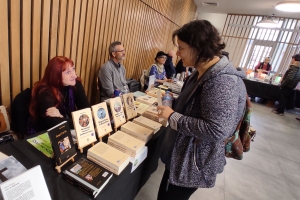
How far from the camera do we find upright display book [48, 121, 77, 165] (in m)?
0.85

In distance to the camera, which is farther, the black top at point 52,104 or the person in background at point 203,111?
the black top at point 52,104

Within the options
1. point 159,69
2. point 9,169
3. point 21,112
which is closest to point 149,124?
point 9,169

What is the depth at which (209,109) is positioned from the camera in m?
0.78

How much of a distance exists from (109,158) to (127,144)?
18 centimetres

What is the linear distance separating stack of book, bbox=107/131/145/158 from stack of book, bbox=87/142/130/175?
0.06 m

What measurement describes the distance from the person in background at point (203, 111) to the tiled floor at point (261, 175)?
1.03 meters

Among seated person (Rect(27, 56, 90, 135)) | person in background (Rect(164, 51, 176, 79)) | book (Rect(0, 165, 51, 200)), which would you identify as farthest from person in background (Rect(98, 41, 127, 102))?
person in background (Rect(164, 51, 176, 79))

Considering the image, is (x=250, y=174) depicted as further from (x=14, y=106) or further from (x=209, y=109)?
(x=14, y=106)

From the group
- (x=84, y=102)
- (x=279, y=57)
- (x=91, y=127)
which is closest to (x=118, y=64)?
(x=84, y=102)

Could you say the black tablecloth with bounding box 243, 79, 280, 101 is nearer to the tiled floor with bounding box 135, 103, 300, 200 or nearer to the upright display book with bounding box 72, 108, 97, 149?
the tiled floor with bounding box 135, 103, 300, 200

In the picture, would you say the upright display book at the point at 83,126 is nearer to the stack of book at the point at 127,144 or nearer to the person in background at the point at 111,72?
the stack of book at the point at 127,144

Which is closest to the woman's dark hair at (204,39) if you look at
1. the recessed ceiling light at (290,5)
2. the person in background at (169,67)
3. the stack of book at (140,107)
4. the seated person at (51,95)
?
the stack of book at (140,107)

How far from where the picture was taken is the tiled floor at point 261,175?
6.48 ft

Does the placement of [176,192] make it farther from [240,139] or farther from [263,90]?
[263,90]
